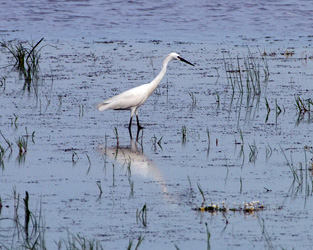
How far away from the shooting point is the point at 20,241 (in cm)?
588

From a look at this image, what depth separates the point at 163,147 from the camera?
Result: 8.91 m

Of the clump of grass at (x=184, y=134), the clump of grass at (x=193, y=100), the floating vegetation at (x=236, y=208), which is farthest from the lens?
the clump of grass at (x=193, y=100)

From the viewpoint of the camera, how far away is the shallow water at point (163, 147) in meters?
6.19

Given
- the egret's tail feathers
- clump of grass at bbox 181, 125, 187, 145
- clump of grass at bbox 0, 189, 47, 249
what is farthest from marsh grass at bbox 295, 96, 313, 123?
clump of grass at bbox 0, 189, 47, 249

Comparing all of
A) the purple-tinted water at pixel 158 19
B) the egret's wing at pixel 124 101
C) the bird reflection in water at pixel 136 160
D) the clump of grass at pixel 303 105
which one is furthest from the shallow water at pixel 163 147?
the purple-tinted water at pixel 158 19

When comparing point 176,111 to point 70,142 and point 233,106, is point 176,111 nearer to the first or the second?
point 233,106

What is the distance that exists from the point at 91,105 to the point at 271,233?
570 cm

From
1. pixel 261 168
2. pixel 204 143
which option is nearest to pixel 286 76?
pixel 204 143

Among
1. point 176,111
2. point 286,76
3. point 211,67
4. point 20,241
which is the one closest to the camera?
point 20,241

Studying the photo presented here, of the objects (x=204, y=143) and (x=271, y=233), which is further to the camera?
(x=204, y=143)

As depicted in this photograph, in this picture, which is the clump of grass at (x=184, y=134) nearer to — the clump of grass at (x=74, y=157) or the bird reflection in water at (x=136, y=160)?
the bird reflection in water at (x=136, y=160)

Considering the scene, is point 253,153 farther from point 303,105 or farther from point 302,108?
point 302,108

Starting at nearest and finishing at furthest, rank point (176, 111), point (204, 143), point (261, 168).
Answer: point (261, 168), point (204, 143), point (176, 111)

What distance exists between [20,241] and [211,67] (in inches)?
343
